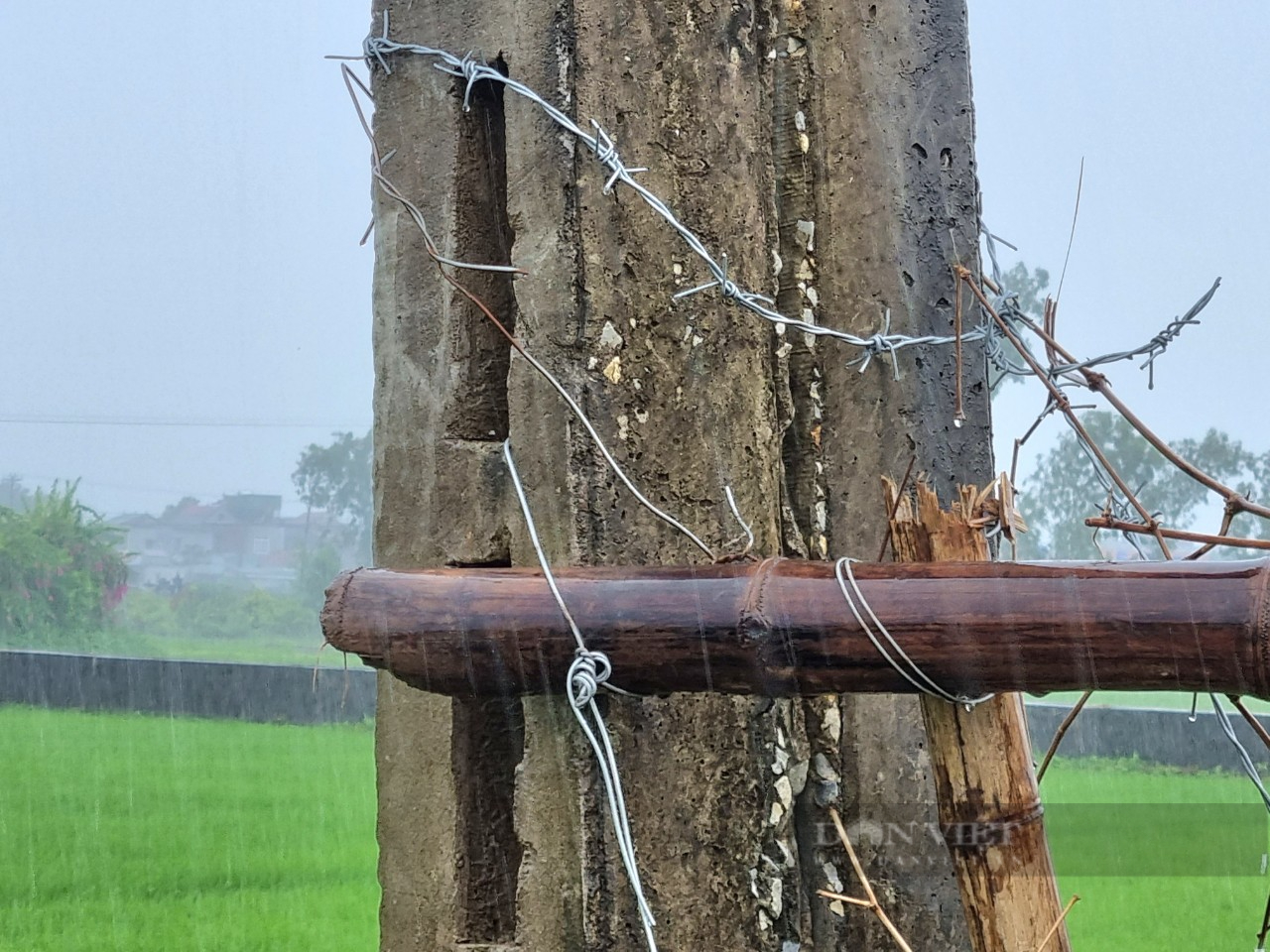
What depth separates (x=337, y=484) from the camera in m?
3.92

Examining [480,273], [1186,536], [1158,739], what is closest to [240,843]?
[480,273]

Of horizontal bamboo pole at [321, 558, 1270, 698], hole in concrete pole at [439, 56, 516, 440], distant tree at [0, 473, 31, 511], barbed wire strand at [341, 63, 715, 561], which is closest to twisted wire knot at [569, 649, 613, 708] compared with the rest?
horizontal bamboo pole at [321, 558, 1270, 698]

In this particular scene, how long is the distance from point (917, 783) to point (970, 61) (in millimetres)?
1137

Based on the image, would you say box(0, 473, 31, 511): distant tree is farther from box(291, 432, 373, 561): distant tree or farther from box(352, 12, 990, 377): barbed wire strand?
box(352, 12, 990, 377): barbed wire strand

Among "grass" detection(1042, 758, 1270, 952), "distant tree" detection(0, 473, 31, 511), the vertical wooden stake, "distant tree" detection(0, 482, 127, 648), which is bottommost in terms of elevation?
"grass" detection(1042, 758, 1270, 952)

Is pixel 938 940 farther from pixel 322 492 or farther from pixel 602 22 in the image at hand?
pixel 322 492

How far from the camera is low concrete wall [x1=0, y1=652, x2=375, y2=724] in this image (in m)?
3.35

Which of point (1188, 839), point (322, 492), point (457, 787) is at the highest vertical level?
point (322, 492)

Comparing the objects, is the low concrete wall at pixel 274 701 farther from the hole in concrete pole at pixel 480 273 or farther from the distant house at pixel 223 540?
the hole in concrete pole at pixel 480 273

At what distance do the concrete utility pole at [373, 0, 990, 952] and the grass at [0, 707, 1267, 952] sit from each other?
45.9 inches

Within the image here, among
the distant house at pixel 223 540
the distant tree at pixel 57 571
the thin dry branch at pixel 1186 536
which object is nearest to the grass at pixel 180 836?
the distant tree at pixel 57 571

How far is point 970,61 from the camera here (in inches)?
78.0

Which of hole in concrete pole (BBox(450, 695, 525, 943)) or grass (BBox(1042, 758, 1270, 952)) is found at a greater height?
hole in concrete pole (BBox(450, 695, 525, 943))

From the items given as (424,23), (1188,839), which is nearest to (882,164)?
(424,23)
